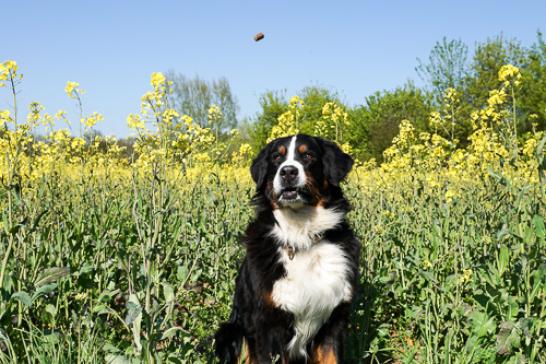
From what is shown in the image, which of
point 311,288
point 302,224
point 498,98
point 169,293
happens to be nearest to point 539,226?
point 498,98

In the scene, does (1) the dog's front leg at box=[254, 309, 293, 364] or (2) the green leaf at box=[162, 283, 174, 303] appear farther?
(1) the dog's front leg at box=[254, 309, 293, 364]

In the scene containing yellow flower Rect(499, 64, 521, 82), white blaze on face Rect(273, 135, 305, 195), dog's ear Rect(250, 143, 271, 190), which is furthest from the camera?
dog's ear Rect(250, 143, 271, 190)

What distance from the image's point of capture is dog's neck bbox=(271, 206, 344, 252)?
3.73 meters

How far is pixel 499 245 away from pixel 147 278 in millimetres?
2002

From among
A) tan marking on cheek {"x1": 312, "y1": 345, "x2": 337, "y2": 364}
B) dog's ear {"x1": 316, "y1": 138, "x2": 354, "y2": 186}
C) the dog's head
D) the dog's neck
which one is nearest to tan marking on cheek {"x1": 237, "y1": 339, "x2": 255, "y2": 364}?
tan marking on cheek {"x1": 312, "y1": 345, "x2": 337, "y2": 364}

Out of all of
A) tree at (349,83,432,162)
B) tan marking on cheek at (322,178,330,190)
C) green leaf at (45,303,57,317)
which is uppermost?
tree at (349,83,432,162)

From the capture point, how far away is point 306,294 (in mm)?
3547

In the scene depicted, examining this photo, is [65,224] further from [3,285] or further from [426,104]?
[426,104]

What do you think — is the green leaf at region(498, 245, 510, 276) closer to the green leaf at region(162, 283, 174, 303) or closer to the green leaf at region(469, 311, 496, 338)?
the green leaf at region(469, 311, 496, 338)

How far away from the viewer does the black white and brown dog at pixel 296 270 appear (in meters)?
3.55

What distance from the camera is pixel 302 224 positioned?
3.80 m

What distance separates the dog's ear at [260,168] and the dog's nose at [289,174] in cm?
38

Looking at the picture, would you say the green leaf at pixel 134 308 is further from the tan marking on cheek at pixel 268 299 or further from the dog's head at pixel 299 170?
the dog's head at pixel 299 170

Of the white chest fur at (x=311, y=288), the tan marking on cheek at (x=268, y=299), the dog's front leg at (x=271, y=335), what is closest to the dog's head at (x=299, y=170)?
the white chest fur at (x=311, y=288)
